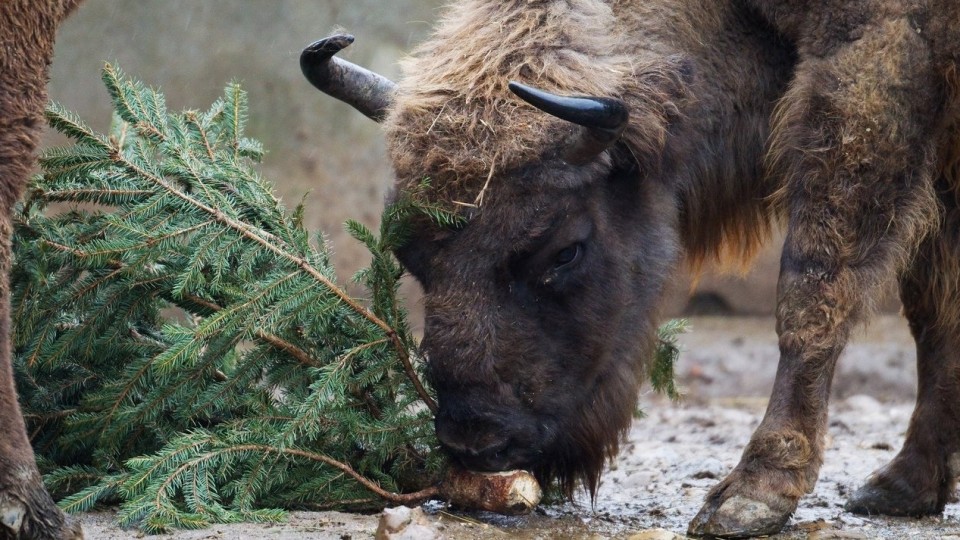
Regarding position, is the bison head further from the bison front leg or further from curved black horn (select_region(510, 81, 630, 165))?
the bison front leg

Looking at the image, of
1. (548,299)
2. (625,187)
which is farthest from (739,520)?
(625,187)

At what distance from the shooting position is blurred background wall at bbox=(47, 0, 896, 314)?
Result: 9.79 m

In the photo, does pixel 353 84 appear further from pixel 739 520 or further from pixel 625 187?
pixel 739 520

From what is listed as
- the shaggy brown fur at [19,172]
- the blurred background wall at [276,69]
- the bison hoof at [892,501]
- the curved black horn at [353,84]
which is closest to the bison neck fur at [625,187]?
the curved black horn at [353,84]

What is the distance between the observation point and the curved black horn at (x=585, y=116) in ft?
11.6

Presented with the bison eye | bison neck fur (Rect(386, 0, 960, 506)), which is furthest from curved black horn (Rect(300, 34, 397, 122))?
the bison eye

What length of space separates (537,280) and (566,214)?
0.80 feet

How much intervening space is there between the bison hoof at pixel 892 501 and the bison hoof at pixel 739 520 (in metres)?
0.83

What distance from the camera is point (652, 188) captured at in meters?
4.05

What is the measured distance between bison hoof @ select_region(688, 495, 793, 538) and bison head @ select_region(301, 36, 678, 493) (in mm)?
417

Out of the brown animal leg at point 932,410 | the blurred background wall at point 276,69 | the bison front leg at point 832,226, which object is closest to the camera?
the bison front leg at point 832,226

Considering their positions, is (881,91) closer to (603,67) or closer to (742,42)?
(742,42)

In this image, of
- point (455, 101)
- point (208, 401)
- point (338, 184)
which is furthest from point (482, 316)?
point (338, 184)

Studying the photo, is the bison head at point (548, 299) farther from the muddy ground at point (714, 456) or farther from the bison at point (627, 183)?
the muddy ground at point (714, 456)
